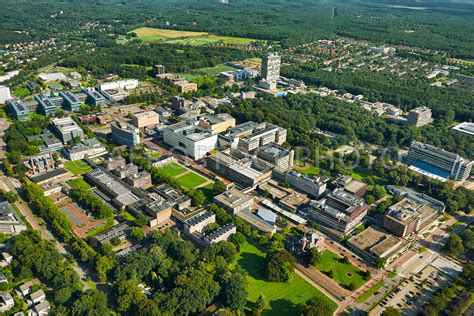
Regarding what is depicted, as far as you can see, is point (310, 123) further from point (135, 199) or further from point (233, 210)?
point (135, 199)

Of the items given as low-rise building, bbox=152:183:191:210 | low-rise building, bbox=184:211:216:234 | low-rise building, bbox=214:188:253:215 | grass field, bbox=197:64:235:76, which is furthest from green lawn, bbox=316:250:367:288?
grass field, bbox=197:64:235:76

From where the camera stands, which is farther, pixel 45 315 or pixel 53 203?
pixel 53 203

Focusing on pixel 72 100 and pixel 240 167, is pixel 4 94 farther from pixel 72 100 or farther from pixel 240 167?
pixel 240 167

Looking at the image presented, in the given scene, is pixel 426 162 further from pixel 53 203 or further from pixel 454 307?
pixel 53 203

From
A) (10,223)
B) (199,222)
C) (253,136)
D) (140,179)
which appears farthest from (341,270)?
(10,223)

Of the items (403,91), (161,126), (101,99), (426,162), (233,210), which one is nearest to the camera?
(233,210)

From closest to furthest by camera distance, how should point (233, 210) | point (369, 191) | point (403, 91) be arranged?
point (233, 210) → point (369, 191) → point (403, 91)

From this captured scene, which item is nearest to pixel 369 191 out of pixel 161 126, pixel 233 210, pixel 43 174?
pixel 233 210

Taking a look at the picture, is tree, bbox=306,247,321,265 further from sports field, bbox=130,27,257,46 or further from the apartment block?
sports field, bbox=130,27,257,46
